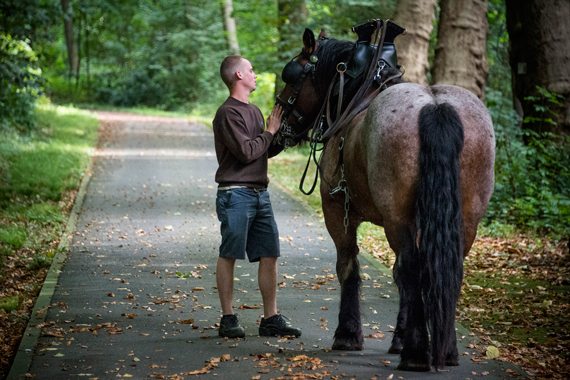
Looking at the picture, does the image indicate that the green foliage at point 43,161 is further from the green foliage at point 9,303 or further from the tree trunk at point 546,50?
the tree trunk at point 546,50

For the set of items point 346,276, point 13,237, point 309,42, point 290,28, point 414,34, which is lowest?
point 13,237

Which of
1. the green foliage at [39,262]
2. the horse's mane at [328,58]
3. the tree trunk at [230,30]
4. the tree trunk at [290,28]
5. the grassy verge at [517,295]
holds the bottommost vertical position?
the green foliage at [39,262]

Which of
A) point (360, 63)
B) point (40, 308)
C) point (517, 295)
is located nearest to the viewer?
point (360, 63)

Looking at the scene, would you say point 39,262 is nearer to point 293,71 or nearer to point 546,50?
point 293,71

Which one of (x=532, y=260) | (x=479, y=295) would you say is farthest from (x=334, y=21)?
(x=479, y=295)

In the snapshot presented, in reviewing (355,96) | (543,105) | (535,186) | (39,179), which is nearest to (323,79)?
(355,96)

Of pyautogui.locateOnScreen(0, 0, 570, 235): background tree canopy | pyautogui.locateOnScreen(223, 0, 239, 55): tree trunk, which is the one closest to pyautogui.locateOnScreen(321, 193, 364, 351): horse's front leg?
pyautogui.locateOnScreen(0, 0, 570, 235): background tree canopy

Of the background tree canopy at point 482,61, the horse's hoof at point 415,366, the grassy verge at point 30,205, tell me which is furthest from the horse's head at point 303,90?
the background tree canopy at point 482,61

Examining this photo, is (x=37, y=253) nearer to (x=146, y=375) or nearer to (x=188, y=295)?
(x=188, y=295)

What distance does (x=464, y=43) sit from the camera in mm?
11234

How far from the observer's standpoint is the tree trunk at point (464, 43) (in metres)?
11.2

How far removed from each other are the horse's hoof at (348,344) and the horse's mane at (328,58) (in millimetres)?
1997

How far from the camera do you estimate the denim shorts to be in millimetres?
4887

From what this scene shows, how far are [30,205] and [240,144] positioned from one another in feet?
24.7
